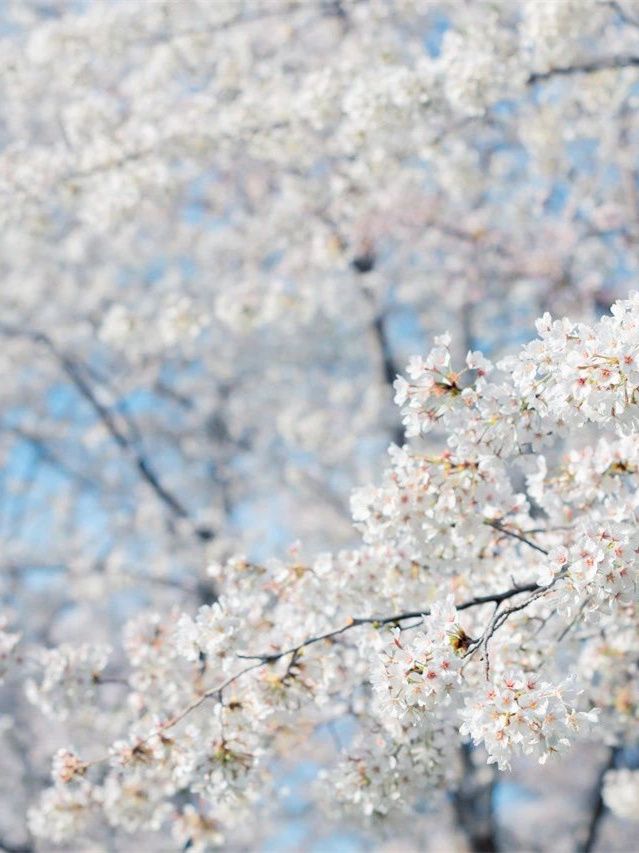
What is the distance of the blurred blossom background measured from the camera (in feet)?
23.9

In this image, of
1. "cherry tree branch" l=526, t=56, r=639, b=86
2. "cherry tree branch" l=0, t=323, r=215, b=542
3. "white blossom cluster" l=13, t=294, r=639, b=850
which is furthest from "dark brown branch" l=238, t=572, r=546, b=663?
"cherry tree branch" l=0, t=323, r=215, b=542

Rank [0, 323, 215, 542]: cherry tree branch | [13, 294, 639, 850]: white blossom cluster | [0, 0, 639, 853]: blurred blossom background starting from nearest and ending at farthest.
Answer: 1. [13, 294, 639, 850]: white blossom cluster
2. [0, 0, 639, 853]: blurred blossom background
3. [0, 323, 215, 542]: cherry tree branch

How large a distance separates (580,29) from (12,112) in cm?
990

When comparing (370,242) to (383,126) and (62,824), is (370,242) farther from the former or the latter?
(62,824)

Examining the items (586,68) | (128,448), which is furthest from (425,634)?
(128,448)

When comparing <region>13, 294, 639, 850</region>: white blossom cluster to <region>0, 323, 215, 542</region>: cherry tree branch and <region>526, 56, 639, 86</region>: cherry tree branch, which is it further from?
<region>0, 323, 215, 542</region>: cherry tree branch

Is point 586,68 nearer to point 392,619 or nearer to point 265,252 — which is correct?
point 392,619

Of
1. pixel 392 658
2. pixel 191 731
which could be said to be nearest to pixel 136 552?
pixel 191 731

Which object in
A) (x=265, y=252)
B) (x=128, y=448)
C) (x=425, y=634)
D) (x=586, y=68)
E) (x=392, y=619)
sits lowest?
(x=425, y=634)

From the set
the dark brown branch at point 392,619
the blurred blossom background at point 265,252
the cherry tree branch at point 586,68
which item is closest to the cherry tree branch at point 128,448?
the blurred blossom background at point 265,252

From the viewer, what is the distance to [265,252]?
10414 millimetres

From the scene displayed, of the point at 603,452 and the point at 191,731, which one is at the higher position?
the point at 603,452

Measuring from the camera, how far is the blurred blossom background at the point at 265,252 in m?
7.29

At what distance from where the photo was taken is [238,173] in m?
12.0
